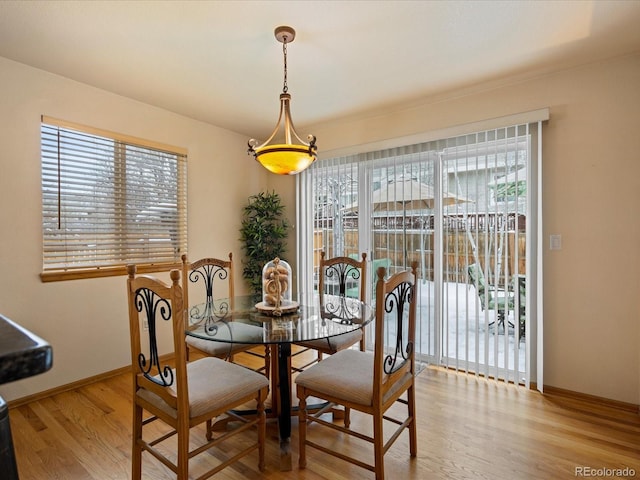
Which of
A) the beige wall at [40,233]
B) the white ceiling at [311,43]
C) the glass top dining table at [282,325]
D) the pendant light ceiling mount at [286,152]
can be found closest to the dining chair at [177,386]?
the glass top dining table at [282,325]

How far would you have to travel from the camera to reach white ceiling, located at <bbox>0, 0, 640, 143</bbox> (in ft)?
6.12

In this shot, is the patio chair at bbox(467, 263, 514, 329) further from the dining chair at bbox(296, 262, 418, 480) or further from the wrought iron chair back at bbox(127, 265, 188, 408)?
the wrought iron chair back at bbox(127, 265, 188, 408)

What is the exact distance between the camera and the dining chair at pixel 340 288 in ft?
7.66

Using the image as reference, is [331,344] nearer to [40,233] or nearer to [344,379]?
[344,379]

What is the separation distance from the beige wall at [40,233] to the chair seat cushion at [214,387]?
145 centimetres

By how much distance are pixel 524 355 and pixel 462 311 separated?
55cm

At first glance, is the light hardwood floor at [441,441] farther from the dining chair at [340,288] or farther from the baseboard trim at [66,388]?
the dining chair at [340,288]

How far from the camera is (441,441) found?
2.01 metres

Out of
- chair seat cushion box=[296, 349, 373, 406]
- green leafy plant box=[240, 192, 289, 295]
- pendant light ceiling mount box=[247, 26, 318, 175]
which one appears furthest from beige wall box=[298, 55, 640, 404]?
green leafy plant box=[240, 192, 289, 295]

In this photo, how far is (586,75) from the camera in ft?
8.06

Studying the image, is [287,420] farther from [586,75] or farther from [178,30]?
[586,75]

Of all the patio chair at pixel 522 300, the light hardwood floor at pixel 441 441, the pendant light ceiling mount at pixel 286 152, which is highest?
the pendant light ceiling mount at pixel 286 152

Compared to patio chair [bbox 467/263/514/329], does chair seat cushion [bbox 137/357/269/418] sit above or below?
below

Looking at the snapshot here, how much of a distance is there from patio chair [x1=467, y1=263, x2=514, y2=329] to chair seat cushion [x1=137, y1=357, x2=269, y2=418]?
1.94m
